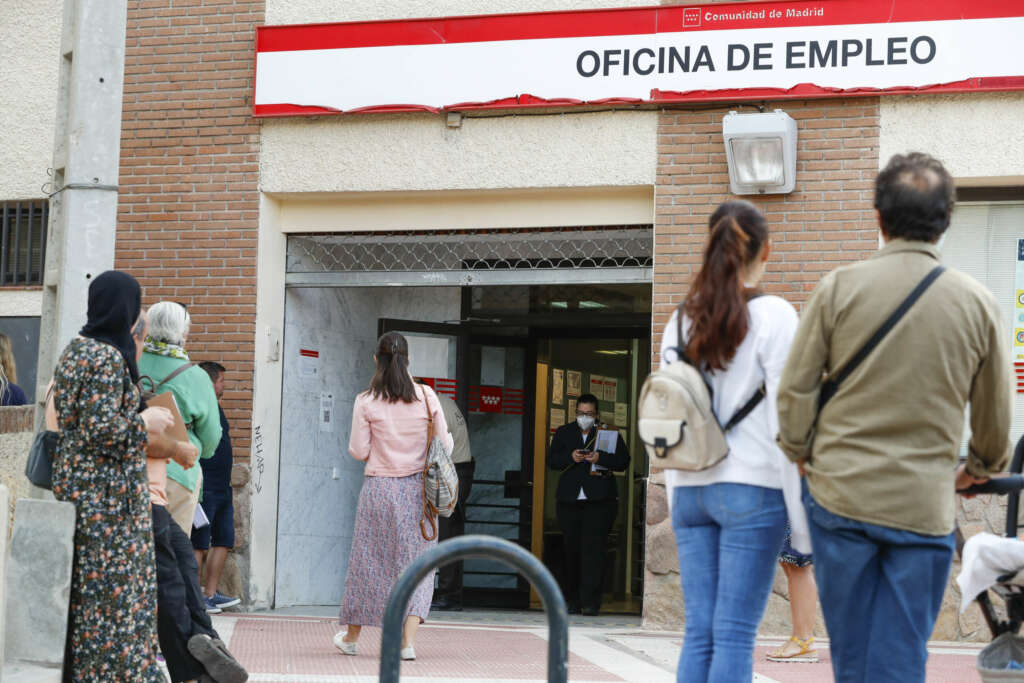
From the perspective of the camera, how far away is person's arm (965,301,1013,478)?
373cm

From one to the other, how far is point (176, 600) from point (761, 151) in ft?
17.6

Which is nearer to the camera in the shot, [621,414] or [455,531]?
[455,531]

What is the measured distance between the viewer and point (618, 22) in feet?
32.4

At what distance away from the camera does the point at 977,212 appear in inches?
378

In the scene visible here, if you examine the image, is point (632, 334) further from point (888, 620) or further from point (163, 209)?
point (888, 620)

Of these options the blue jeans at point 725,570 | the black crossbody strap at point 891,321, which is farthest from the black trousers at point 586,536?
the black crossbody strap at point 891,321

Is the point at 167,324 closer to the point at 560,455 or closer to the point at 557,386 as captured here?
the point at 560,455

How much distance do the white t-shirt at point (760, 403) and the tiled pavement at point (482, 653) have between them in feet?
10.5

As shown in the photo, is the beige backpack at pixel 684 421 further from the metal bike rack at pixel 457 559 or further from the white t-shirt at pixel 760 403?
the metal bike rack at pixel 457 559

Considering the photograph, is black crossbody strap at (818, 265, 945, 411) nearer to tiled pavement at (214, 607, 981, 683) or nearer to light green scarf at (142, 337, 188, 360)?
light green scarf at (142, 337, 188, 360)

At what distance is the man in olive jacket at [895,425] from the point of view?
3.65m

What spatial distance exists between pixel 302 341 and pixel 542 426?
252 centimetres

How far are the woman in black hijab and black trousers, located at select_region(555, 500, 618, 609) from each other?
692 cm

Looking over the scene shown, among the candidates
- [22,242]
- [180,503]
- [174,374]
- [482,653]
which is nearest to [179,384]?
[174,374]
